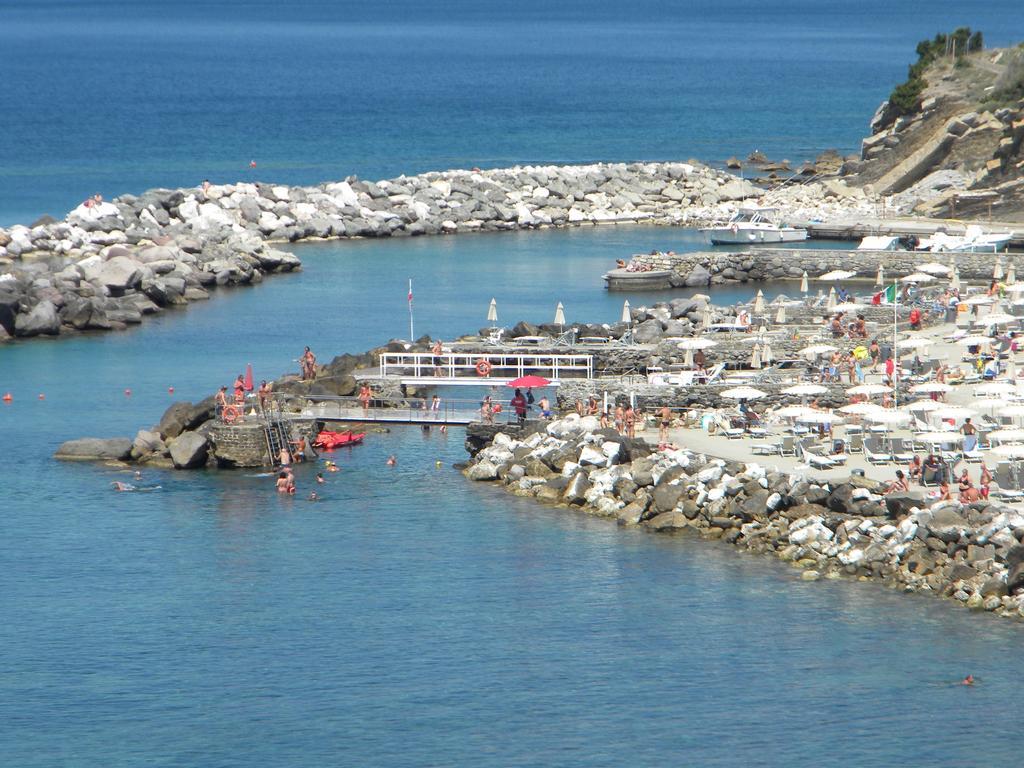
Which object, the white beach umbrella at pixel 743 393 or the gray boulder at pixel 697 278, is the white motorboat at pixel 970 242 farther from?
the white beach umbrella at pixel 743 393

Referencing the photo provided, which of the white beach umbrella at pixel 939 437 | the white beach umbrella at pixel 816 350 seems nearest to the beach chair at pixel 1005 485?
the white beach umbrella at pixel 939 437

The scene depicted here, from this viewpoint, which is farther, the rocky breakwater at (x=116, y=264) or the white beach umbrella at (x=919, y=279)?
the rocky breakwater at (x=116, y=264)

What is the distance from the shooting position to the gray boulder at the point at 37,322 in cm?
7288

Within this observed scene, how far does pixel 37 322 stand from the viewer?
72.8m

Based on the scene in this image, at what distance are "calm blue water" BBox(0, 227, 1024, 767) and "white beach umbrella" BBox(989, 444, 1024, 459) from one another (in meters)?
5.04

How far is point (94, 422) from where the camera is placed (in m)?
58.8

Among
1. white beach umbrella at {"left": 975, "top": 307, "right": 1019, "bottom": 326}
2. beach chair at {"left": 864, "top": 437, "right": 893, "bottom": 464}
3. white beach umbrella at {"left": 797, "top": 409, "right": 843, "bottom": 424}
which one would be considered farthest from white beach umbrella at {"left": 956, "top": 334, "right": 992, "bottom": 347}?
beach chair at {"left": 864, "top": 437, "right": 893, "bottom": 464}

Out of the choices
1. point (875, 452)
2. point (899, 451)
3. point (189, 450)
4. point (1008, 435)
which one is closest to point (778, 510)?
point (875, 452)

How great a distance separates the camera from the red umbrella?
55375 mm

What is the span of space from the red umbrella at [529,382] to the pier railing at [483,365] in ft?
5.35

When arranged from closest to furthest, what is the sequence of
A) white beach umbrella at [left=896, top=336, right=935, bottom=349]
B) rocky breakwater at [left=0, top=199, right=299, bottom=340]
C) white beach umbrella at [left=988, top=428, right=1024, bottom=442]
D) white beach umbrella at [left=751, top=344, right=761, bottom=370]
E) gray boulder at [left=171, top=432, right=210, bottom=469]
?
white beach umbrella at [left=988, top=428, right=1024, bottom=442] → gray boulder at [left=171, top=432, right=210, bottom=469] → white beach umbrella at [left=896, top=336, right=935, bottom=349] → white beach umbrella at [left=751, top=344, right=761, bottom=370] → rocky breakwater at [left=0, top=199, right=299, bottom=340]

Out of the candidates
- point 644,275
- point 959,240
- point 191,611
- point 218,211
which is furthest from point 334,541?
point 218,211

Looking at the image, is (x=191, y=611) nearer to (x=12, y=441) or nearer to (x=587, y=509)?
(x=587, y=509)

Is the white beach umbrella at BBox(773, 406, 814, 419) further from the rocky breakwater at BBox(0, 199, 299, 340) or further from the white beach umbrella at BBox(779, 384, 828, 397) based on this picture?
the rocky breakwater at BBox(0, 199, 299, 340)
